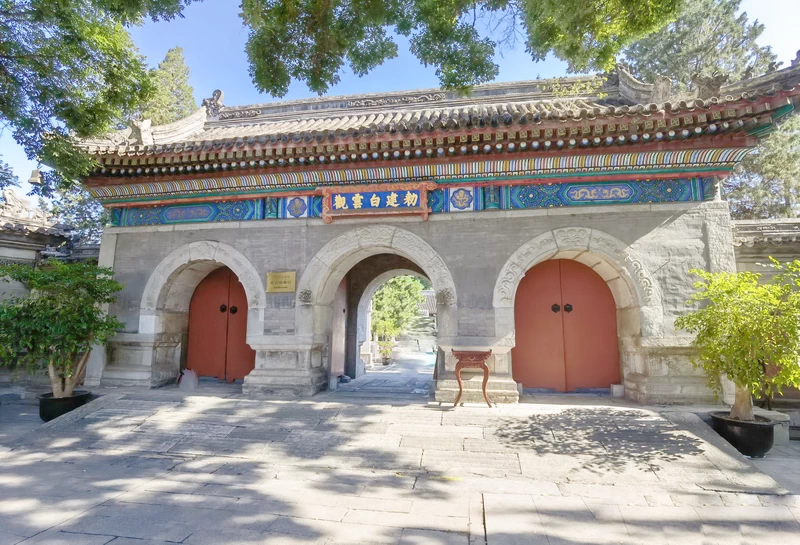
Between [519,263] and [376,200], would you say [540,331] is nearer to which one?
[519,263]

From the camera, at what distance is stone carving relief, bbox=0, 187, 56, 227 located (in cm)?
831

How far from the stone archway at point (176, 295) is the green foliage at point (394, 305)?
415 inches

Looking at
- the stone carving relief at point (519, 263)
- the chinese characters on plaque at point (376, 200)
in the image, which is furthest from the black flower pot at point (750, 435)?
the chinese characters on plaque at point (376, 200)

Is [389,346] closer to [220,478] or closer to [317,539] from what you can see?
[220,478]

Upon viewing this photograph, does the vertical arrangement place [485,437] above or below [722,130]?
below

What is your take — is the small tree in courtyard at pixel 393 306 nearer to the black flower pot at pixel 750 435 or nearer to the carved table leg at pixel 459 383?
the carved table leg at pixel 459 383

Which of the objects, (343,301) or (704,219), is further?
(343,301)

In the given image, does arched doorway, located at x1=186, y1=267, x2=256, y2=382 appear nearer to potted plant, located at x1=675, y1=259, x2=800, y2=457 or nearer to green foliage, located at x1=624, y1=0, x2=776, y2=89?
potted plant, located at x1=675, y1=259, x2=800, y2=457

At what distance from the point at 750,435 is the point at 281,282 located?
5.89 metres

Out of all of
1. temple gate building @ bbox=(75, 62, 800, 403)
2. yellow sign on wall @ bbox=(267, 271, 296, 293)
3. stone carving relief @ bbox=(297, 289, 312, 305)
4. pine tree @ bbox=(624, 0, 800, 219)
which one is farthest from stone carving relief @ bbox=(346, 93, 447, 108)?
pine tree @ bbox=(624, 0, 800, 219)

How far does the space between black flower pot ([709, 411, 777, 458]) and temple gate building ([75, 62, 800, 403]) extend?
2.80 feet

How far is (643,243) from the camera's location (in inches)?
219

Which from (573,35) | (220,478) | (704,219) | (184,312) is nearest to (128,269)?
(184,312)

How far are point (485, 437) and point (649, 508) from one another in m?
1.61
